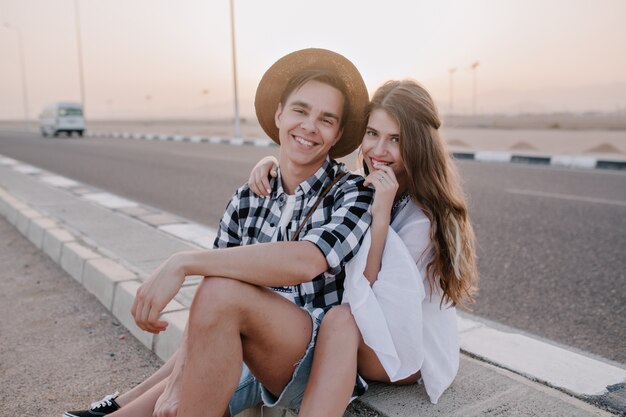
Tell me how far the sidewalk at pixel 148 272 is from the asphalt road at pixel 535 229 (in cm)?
79

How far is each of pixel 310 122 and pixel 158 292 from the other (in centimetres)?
85

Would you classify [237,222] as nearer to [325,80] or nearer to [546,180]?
[325,80]

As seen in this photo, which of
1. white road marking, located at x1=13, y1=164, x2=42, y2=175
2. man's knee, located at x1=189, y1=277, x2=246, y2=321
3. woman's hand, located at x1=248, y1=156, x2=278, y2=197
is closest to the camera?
man's knee, located at x1=189, y1=277, x2=246, y2=321

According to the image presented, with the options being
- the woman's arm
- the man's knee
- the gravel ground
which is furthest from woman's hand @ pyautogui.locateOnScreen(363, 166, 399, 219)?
the gravel ground

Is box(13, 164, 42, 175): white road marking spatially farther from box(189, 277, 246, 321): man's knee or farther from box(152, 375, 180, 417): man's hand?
box(189, 277, 246, 321): man's knee

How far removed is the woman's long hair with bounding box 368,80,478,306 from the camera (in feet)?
7.08

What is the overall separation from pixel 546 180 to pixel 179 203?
5.80 metres

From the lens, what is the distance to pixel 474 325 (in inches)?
119

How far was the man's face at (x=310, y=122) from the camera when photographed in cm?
230

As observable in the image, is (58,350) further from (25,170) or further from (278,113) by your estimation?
(25,170)

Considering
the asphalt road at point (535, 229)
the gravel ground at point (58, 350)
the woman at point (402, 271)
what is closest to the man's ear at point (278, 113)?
the woman at point (402, 271)

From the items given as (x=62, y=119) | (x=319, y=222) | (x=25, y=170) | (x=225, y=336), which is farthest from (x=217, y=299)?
(x=62, y=119)

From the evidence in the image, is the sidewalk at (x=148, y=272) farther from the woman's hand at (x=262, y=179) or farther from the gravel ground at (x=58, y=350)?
the woman's hand at (x=262, y=179)

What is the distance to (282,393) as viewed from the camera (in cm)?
204
